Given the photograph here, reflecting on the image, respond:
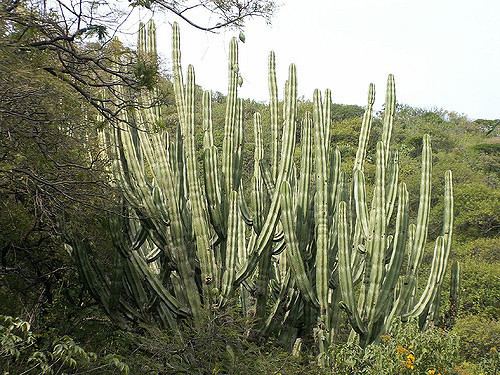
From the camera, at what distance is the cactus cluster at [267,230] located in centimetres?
760

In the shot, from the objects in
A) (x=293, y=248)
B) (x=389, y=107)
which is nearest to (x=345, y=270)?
(x=293, y=248)

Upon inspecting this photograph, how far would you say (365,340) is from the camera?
7625 mm

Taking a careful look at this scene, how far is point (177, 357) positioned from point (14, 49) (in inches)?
134

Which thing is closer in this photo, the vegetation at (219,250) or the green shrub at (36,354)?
the green shrub at (36,354)

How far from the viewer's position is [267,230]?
7.73 metres

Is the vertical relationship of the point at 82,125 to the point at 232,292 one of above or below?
above

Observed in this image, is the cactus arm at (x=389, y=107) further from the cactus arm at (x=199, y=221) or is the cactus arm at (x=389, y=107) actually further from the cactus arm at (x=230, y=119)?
the cactus arm at (x=199, y=221)

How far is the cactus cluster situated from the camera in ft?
24.9

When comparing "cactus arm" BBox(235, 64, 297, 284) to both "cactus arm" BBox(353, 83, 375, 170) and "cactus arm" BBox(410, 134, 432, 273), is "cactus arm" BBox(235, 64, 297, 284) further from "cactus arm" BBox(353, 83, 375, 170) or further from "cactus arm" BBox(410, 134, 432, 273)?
"cactus arm" BBox(410, 134, 432, 273)

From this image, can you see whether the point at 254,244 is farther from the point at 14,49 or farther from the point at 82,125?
the point at 14,49

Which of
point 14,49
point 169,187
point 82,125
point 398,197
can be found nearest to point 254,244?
point 169,187

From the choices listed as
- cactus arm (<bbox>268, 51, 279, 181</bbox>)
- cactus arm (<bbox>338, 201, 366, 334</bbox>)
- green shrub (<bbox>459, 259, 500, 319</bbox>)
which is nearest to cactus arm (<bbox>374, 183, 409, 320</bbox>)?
cactus arm (<bbox>338, 201, 366, 334</bbox>)

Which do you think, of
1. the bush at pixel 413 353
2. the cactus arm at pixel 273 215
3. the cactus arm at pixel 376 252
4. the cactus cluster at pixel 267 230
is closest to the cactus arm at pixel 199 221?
the cactus cluster at pixel 267 230

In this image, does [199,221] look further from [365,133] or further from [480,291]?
[480,291]
